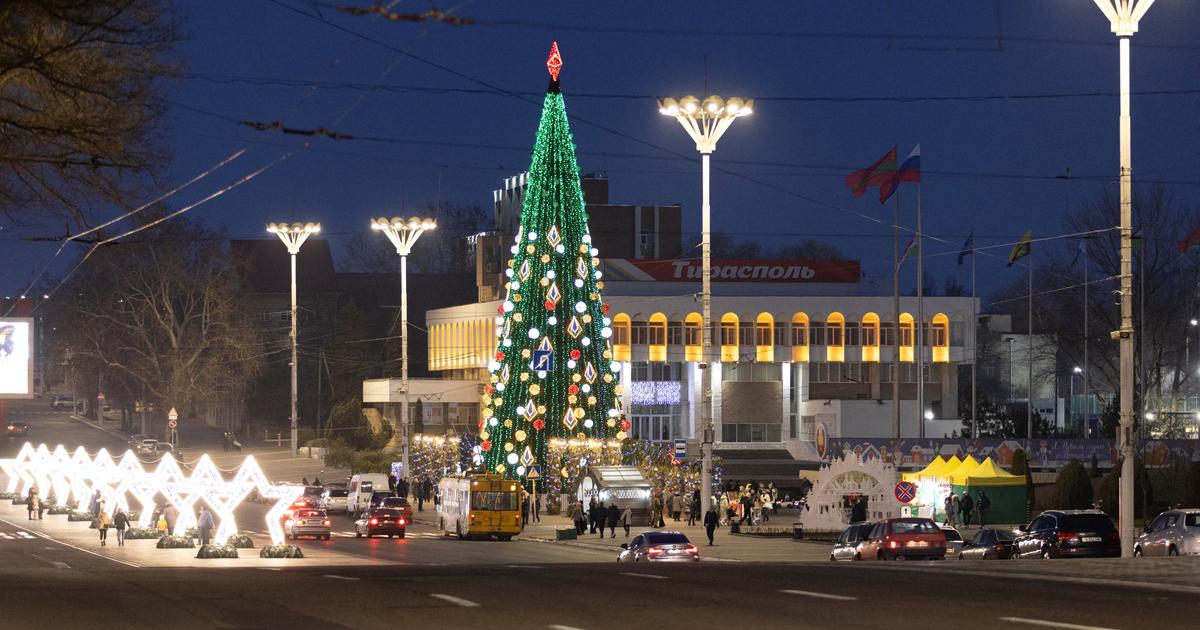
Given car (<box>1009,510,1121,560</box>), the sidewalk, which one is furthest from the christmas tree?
car (<box>1009,510,1121,560</box>)

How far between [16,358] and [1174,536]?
119 feet

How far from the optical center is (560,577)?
2419cm

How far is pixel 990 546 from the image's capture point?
128 ft

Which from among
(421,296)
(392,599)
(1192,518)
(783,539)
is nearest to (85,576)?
(392,599)

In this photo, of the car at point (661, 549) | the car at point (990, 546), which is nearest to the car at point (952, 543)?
the car at point (990, 546)

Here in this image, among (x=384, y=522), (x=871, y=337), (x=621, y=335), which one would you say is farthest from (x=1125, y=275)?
(x=871, y=337)

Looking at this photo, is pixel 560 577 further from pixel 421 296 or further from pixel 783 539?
pixel 421 296

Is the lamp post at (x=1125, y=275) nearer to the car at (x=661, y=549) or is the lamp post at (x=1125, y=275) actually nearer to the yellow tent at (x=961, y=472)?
the car at (x=661, y=549)

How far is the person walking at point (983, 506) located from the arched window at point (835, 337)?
43341 mm

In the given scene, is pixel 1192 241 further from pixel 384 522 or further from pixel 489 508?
pixel 384 522

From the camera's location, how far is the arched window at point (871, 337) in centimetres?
9888

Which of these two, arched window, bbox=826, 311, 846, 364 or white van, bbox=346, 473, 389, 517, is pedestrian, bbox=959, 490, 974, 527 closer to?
white van, bbox=346, 473, 389, 517

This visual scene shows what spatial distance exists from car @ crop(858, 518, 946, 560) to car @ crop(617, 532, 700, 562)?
414 centimetres

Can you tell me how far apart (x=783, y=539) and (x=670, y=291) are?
47182mm
